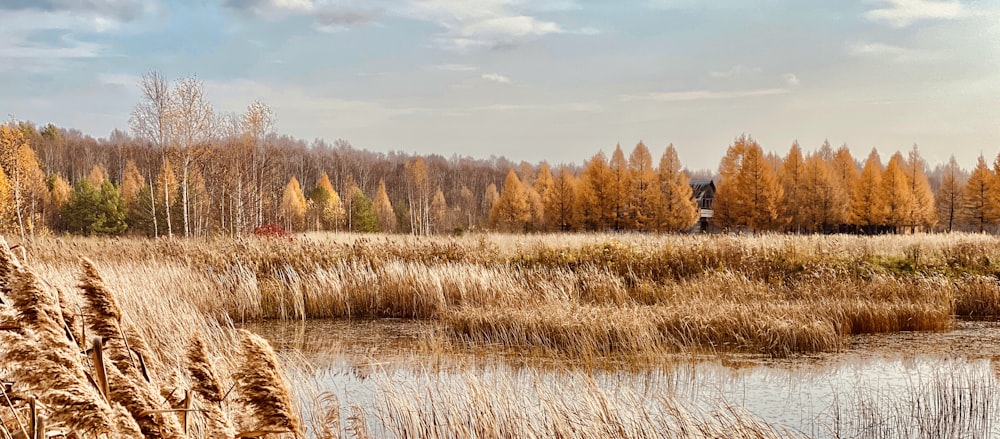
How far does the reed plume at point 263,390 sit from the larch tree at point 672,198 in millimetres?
35542

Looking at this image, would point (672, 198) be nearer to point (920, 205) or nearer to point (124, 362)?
point (920, 205)

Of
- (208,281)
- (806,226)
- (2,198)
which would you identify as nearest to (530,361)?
(208,281)

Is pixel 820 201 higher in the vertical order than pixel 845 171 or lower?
lower

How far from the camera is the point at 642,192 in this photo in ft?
125

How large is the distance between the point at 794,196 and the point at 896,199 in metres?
Result: 5.15

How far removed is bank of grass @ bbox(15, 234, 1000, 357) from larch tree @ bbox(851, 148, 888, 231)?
75.9ft

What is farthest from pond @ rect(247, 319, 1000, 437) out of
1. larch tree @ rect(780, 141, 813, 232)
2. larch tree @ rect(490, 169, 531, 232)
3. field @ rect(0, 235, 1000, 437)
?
larch tree @ rect(490, 169, 531, 232)

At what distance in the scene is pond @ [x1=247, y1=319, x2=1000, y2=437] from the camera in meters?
5.98

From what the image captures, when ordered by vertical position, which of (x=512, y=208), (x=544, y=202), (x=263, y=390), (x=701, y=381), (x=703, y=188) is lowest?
(x=701, y=381)

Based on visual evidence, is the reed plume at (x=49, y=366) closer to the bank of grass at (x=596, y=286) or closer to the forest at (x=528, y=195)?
the bank of grass at (x=596, y=286)

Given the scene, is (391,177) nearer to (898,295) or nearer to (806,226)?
(806,226)

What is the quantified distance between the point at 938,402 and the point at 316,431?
17.4 ft

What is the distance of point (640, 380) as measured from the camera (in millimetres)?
8008

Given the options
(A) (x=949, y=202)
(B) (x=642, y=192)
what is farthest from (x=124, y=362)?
(A) (x=949, y=202)
